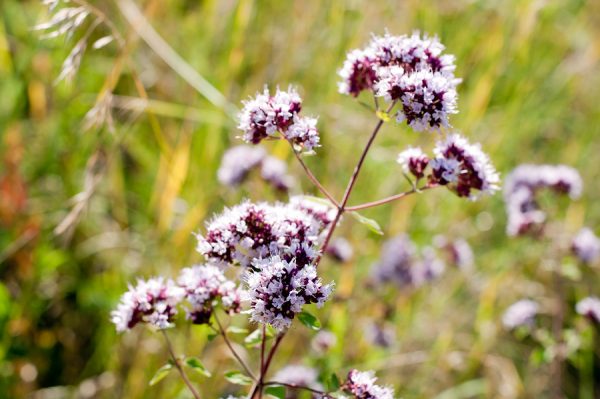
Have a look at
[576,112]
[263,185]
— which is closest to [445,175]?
[263,185]

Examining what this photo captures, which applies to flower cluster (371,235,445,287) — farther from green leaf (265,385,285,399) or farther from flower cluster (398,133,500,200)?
green leaf (265,385,285,399)

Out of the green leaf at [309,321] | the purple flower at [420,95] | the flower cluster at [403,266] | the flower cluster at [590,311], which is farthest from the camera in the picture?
the flower cluster at [403,266]

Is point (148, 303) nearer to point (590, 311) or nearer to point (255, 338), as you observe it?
point (255, 338)

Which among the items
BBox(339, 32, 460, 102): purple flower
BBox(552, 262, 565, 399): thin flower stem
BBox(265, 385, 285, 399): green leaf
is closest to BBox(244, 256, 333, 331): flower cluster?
BBox(265, 385, 285, 399): green leaf

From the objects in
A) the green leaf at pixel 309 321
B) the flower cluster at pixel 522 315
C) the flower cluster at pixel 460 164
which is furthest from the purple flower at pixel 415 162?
the flower cluster at pixel 522 315

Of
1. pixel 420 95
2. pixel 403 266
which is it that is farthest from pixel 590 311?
pixel 420 95

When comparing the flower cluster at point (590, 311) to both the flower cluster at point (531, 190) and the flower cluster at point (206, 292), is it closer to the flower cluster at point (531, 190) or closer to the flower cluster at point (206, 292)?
the flower cluster at point (531, 190)

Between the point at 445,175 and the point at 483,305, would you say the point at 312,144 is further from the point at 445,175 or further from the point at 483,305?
the point at 483,305
